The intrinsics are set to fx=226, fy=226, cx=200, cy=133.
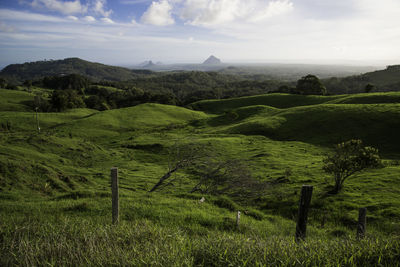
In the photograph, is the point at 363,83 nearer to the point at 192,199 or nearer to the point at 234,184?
the point at 234,184

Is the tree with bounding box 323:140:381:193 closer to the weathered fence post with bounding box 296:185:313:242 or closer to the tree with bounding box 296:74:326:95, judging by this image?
the weathered fence post with bounding box 296:185:313:242

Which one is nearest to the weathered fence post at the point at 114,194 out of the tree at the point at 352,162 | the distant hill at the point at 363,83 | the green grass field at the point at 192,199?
the green grass field at the point at 192,199

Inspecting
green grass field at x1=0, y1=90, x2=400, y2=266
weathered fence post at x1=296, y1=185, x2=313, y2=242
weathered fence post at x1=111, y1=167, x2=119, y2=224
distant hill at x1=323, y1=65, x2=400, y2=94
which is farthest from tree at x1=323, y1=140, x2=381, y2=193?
distant hill at x1=323, y1=65, x2=400, y2=94

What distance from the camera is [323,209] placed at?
627 inches

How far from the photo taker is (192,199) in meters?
13.9

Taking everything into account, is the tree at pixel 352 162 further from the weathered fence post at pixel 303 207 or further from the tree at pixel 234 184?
the weathered fence post at pixel 303 207

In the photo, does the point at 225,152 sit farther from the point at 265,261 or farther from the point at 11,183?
the point at 265,261

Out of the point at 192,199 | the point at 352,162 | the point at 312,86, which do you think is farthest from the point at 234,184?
the point at 312,86

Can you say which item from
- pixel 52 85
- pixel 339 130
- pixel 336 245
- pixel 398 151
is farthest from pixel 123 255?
pixel 52 85

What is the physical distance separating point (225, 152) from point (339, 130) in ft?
72.4

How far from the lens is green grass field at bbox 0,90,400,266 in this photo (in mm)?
4785

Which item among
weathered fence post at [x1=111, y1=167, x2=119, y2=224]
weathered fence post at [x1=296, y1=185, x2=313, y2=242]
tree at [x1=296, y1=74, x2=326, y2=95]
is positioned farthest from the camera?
tree at [x1=296, y1=74, x2=326, y2=95]

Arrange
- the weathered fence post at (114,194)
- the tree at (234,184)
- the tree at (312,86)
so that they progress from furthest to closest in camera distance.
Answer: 1. the tree at (312,86)
2. the tree at (234,184)
3. the weathered fence post at (114,194)

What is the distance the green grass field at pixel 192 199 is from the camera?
15.7ft
